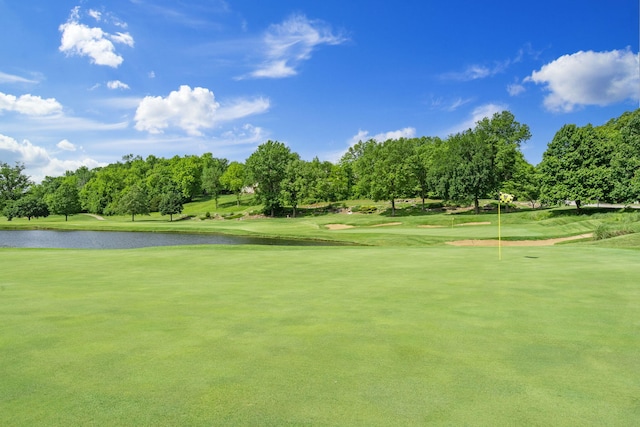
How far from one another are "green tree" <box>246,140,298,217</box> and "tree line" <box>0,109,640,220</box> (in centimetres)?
23

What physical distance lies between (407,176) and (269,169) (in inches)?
1263

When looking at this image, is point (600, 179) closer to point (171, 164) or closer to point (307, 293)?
point (307, 293)

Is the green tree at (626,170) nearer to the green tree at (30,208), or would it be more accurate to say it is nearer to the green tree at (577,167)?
the green tree at (577,167)

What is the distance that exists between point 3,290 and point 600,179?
198 ft

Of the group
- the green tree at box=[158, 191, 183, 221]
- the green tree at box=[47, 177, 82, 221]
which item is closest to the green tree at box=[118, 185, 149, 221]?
the green tree at box=[158, 191, 183, 221]

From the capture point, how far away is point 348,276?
14836mm

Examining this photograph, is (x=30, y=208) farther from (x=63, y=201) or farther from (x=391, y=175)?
(x=391, y=175)

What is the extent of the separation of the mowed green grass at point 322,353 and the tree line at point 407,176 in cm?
4857

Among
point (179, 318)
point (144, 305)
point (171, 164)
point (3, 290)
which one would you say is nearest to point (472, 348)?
point (179, 318)

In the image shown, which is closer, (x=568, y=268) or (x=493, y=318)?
(x=493, y=318)

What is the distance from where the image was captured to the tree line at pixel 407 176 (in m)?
53.6

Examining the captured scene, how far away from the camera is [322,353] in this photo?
6.44m

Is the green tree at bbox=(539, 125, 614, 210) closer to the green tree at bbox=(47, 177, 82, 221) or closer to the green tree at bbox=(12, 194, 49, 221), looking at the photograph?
the green tree at bbox=(47, 177, 82, 221)

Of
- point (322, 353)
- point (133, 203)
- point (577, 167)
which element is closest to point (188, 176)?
point (133, 203)
